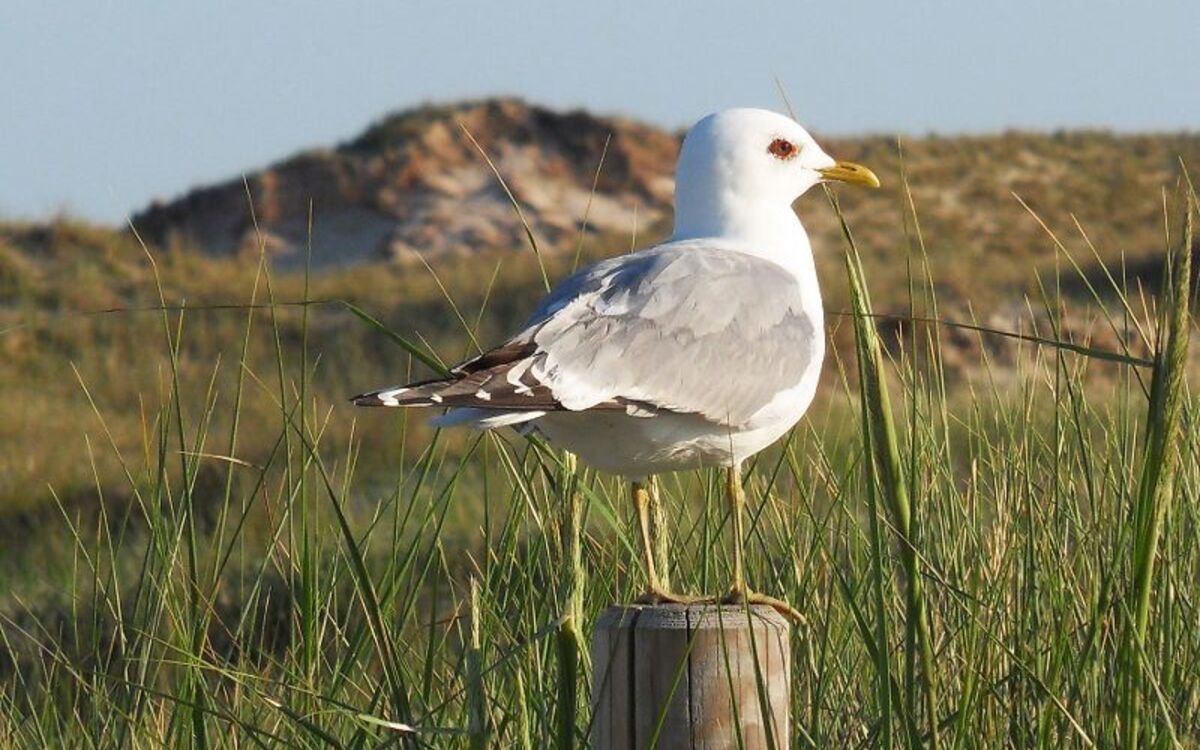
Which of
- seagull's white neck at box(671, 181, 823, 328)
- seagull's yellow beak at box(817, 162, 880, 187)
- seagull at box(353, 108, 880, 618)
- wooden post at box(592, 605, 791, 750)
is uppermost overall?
seagull's yellow beak at box(817, 162, 880, 187)

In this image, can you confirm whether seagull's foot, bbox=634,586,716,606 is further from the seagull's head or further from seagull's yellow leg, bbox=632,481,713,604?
the seagull's head

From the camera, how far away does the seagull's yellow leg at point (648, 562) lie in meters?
3.15

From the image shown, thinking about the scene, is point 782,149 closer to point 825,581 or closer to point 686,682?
point 825,581

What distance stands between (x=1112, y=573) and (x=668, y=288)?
112 cm

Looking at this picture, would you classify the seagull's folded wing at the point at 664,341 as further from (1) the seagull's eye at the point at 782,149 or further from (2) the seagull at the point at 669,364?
(1) the seagull's eye at the point at 782,149

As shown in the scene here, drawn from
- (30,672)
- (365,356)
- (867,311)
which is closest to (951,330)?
(365,356)

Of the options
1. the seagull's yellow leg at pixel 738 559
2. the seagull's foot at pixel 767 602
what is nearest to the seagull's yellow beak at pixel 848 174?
the seagull's yellow leg at pixel 738 559

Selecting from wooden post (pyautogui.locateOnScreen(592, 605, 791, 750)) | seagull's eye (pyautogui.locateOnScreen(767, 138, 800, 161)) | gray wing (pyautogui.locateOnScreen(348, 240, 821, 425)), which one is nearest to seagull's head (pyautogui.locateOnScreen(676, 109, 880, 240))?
seagull's eye (pyautogui.locateOnScreen(767, 138, 800, 161))

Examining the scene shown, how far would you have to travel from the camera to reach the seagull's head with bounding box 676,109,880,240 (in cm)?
372

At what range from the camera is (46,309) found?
23.3 metres

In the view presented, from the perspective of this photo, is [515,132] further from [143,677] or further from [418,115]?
[143,677]

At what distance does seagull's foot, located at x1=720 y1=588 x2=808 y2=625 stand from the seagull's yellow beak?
1.03 meters

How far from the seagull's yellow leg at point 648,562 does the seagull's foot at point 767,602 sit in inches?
2.9

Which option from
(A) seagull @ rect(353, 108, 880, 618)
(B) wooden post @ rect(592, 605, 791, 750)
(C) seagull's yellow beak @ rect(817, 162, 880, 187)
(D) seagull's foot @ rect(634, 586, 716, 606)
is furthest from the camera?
(C) seagull's yellow beak @ rect(817, 162, 880, 187)
